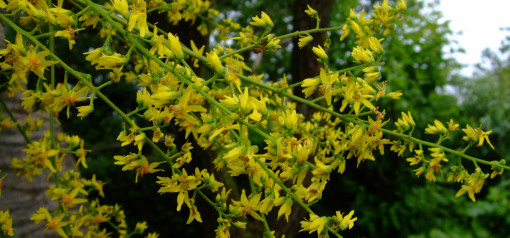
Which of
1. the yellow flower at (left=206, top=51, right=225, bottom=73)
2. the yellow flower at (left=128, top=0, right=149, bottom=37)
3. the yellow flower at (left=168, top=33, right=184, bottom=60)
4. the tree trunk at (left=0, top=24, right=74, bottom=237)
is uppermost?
the yellow flower at (left=128, top=0, right=149, bottom=37)

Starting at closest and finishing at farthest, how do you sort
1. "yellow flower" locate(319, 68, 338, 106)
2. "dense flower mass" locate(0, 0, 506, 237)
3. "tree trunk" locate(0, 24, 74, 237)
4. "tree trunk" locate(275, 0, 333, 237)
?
"dense flower mass" locate(0, 0, 506, 237)
"yellow flower" locate(319, 68, 338, 106)
"tree trunk" locate(275, 0, 333, 237)
"tree trunk" locate(0, 24, 74, 237)

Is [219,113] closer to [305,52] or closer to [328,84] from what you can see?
[328,84]

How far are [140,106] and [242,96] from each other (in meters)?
0.29

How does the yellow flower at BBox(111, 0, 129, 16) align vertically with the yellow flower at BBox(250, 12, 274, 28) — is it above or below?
above

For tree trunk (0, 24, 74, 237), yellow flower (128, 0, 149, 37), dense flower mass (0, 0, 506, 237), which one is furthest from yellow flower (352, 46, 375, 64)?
tree trunk (0, 24, 74, 237)

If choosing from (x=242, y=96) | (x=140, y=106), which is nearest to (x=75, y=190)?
(x=140, y=106)

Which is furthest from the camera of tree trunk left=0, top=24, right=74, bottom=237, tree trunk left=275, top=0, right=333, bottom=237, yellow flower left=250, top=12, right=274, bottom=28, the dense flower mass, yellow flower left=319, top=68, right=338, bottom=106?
tree trunk left=0, top=24, right=74, bottom=237

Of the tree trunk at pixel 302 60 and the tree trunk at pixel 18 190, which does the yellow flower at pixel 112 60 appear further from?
the tree trunk at pixel 18 190

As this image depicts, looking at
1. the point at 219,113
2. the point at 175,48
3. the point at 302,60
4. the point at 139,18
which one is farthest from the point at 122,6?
the point at 302,60

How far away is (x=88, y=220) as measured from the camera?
1569mm

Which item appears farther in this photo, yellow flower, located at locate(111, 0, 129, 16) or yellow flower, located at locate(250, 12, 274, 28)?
yellow flower, located at locate(250, 12, 274, 28)

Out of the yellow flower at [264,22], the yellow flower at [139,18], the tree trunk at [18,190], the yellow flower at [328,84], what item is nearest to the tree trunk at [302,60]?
the yellow flower at [264,22]

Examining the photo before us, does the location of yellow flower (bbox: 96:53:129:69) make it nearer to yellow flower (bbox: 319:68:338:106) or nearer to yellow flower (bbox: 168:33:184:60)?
yellow flower (bbox: 168:33:184:60)

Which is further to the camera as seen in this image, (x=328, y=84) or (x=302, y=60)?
(x=302, y=60)
